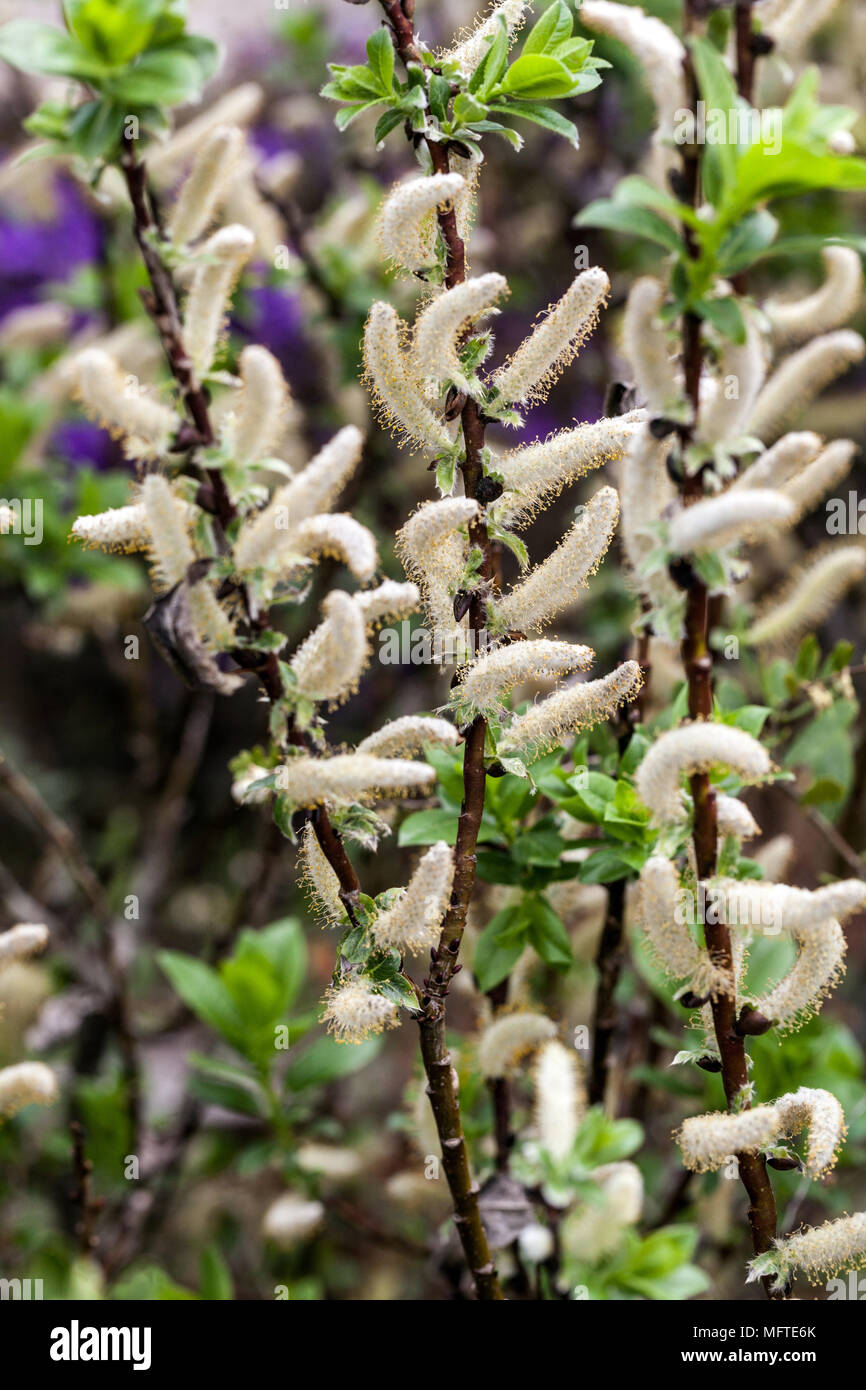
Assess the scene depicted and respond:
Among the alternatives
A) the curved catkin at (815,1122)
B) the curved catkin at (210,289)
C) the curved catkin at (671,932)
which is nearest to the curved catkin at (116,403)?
the curved catkin at (210,289)

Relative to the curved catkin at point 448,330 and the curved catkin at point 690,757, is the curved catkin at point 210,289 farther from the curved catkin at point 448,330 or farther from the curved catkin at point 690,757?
the curved catkin at point 690,757

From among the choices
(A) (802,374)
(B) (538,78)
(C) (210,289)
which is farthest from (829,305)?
(C) (210,289)

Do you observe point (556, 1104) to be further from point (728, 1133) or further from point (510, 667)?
point (510, 667)

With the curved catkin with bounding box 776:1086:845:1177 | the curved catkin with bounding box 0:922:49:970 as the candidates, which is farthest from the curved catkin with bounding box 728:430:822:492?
the curved catkin with bounding box 0:922:49:970

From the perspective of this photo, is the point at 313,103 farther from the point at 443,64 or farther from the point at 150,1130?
the point at 150,1130

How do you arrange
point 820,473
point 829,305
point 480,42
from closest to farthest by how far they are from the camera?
point 480,42 → point 820,473 → point 829,305
